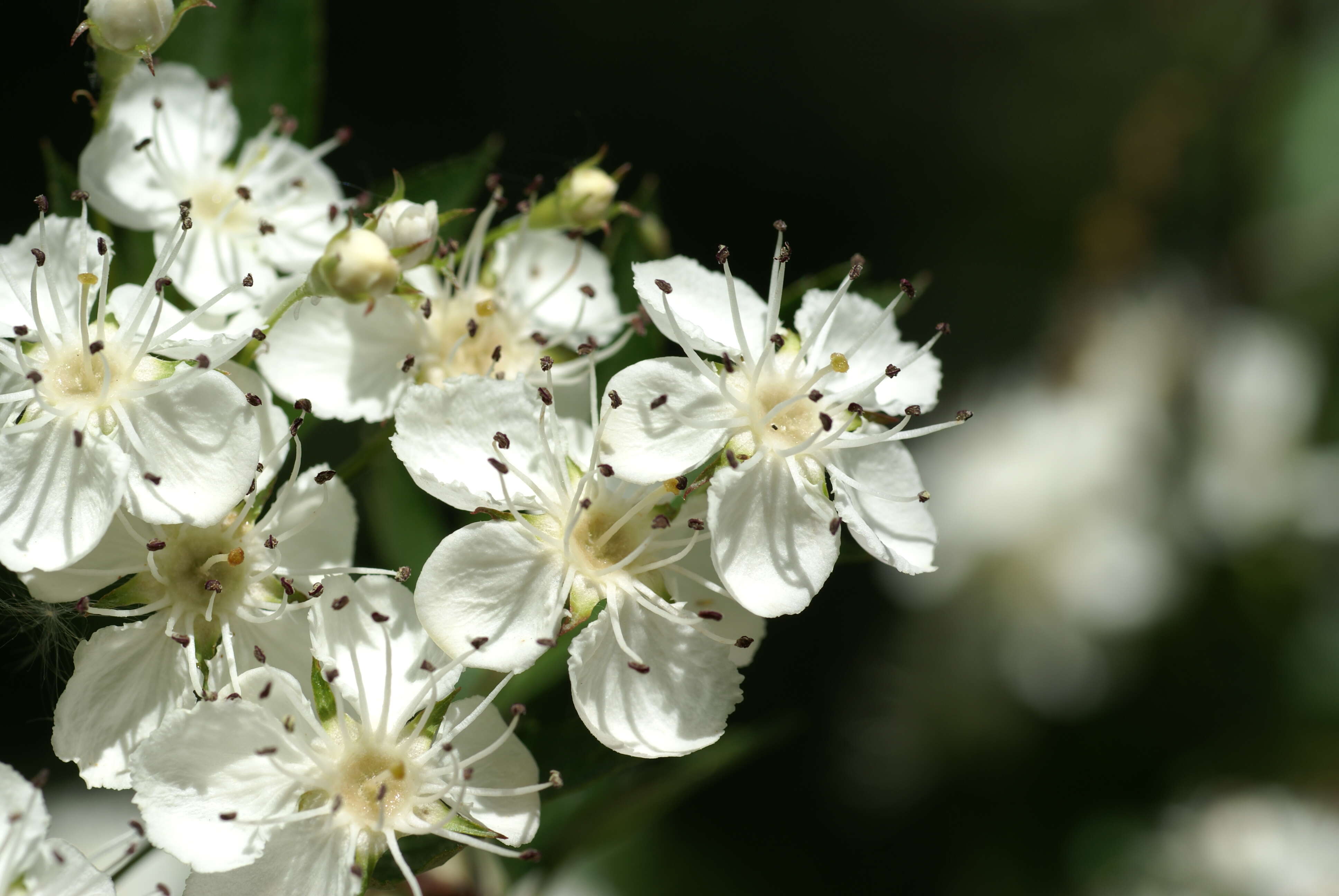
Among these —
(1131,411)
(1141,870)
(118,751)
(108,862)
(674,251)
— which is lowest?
(1141,870)

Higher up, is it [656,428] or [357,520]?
[656,428]

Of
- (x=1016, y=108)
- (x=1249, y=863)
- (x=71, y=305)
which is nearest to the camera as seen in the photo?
(x=71, y=305)

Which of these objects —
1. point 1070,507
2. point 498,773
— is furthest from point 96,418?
point 1070,507

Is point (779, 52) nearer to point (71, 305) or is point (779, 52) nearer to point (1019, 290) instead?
point (1019, 290)

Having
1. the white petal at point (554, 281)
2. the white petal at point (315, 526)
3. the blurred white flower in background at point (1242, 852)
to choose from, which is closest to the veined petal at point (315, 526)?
the white petal at point (315, 526)

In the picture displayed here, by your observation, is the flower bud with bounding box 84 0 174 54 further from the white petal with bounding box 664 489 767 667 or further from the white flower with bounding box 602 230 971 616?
the white petal with bounding box 664 489 767 667

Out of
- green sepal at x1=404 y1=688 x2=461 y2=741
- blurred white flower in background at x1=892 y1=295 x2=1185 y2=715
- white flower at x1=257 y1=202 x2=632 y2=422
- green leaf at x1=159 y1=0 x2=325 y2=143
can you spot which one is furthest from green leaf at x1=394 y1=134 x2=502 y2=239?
blurred white flower in background at x1=892 y1=295 x2=1185 y2=715

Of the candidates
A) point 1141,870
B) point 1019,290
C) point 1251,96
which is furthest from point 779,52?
point 1141,870

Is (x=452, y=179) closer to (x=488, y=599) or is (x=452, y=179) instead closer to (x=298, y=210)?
(x=298, y=210)
